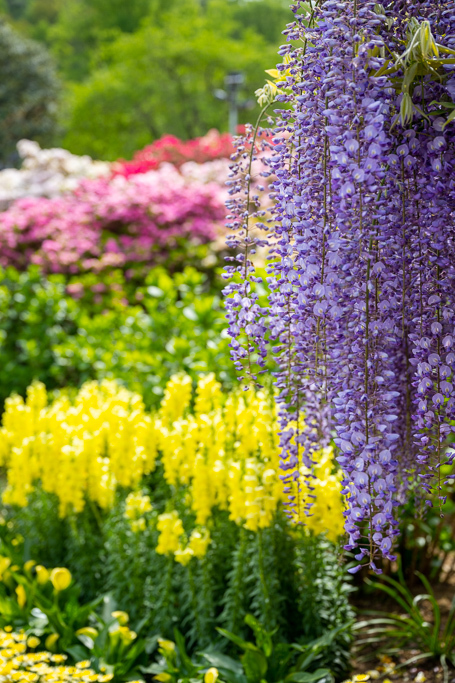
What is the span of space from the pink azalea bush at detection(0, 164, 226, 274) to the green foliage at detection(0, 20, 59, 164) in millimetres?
14107

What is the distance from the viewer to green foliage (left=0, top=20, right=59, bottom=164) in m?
20.4

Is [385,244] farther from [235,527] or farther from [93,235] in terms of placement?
[93,235]

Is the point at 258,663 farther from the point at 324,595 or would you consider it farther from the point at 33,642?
the point at 33,642

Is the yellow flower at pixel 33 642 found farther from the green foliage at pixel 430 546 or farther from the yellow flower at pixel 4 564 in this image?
the green foliage at pixel 430 546

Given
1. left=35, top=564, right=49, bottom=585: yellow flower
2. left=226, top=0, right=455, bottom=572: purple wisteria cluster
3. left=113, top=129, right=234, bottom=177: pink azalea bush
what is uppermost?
left=113, top=129, right=234, bottom=177: pink azalea bush

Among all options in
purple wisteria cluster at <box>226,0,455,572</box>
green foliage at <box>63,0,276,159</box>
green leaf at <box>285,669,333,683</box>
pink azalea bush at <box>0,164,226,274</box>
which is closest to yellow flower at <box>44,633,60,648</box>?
green leaf at <box>285,669,333,683</box>

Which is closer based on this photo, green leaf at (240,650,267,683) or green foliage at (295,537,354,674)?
green leaf at (240,650,267,683)

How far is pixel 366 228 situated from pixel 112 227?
22.1 ft

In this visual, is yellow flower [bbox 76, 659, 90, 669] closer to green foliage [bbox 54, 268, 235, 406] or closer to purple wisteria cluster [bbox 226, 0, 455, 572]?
purple wisteria cluster [bbox 226, 0, 455, 572]

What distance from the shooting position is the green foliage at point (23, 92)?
2042 cm

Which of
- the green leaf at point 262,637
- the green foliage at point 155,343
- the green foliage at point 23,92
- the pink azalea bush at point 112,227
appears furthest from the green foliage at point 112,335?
the green foliage at point 23,92

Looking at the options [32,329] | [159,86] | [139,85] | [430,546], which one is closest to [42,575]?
[430,546]

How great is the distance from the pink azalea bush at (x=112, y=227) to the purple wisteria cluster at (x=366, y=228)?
576cm

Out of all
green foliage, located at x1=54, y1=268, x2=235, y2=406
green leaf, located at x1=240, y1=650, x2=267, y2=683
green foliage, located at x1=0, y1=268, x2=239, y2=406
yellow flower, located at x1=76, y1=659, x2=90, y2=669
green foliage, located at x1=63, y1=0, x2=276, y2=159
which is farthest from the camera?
green foliage, located at x1=63, y1=0, x2=276, y2=159
